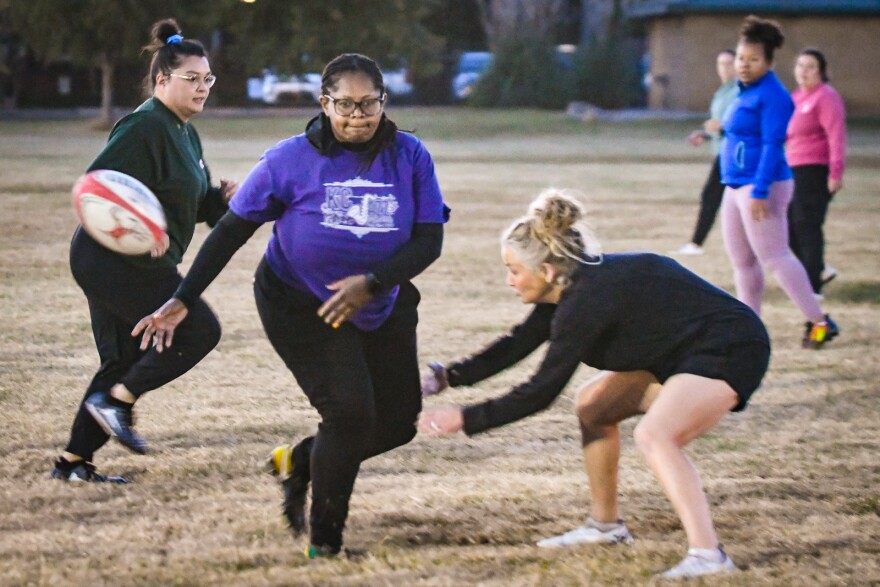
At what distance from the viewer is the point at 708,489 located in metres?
5.45

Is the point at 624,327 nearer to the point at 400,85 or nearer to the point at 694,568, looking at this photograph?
the point at 694,568

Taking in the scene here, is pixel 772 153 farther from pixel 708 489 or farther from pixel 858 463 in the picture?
pixel 708 489

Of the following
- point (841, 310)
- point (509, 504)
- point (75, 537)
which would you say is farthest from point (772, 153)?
point (75, 537)

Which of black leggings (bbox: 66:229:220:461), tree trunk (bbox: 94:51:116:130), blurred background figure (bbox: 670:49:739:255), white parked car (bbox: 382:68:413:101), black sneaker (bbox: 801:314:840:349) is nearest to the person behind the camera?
black leggings (bbox: 66:229:220:461)

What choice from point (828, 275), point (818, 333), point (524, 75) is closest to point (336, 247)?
point (818, 333)

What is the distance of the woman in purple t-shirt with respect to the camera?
4344 mm

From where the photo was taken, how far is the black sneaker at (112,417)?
5.34 metres

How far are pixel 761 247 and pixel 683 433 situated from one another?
4.28 meters

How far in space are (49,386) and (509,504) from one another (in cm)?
323

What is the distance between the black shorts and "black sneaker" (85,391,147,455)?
2.35m

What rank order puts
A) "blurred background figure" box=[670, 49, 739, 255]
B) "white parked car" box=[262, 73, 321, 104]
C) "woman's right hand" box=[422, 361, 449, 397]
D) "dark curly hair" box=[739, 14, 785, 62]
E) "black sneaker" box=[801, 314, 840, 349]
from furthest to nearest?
"white parked car" box=[262, 73, 321, 104] → "blurred background figure" box=[670, 49, 739, 255] → "black sneaker" box=[801, 314, 840, 349] → "dark curly hair" box=[739, 14, 785, 62] → "woman's right hand" box=[422, 361, 449, 397]

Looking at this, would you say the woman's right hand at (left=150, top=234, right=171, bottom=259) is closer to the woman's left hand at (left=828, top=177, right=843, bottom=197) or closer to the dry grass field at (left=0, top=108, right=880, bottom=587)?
the dry grass field at (left=0, top=108, right=880, bottom=587)

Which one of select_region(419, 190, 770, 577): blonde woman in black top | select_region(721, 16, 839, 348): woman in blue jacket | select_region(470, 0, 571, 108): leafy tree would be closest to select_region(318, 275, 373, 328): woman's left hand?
select_region(419, 190, 770, 577): blonde woman in black top

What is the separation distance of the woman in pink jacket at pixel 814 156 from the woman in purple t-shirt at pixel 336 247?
618 centimetres
